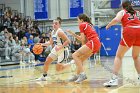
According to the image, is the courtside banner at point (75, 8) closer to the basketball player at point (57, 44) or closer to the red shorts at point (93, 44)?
the basketball player at point (57, 44)

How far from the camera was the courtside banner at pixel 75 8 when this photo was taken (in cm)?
3015

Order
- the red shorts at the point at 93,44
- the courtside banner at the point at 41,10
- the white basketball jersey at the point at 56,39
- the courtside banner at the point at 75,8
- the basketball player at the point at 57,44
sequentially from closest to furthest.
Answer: the red shorts at the point at 93,44
the basketball player at the point at 57,44
the white basketball jersey at the point at 56,39
the courtside banner at the point at 75,8
the courtside banner at the point at 41,10

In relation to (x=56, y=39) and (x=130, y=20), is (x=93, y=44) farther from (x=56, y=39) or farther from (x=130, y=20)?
(x=56, y=39)

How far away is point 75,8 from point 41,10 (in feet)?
9.54

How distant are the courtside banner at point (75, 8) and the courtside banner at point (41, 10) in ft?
6.96

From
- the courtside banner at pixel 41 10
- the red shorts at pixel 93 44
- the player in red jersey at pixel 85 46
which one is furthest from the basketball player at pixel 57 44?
the courtside banner at pixel 41 10

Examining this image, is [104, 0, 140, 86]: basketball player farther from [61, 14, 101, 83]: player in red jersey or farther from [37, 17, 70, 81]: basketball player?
[37, 17, 70, 81]: basketball player

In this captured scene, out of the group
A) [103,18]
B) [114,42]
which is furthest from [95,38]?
[114,42]

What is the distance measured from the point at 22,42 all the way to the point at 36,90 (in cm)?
1305

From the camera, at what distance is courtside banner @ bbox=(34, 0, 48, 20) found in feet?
101

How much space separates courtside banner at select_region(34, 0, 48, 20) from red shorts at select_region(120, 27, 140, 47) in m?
22.5

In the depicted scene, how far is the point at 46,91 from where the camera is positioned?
313 inches

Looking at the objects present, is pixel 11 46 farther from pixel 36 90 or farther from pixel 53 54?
pixel 36 90

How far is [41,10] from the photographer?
3078 cm
